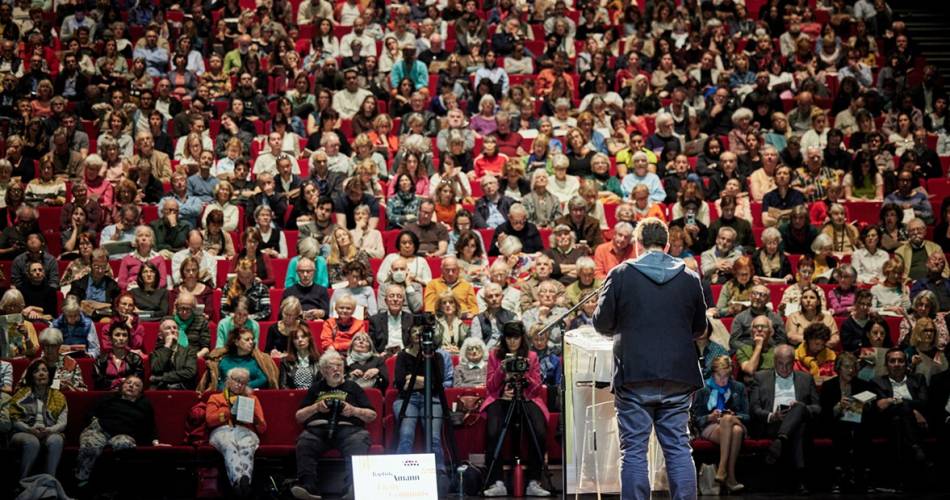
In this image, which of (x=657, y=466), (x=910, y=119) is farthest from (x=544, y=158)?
(x=657, y=466)

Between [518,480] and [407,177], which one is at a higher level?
[407,177]

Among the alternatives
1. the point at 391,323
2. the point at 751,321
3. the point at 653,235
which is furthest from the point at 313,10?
the point at 653,235

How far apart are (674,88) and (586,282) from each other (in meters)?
3.61

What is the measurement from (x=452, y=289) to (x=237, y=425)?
1.88m

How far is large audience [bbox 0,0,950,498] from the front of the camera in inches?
282

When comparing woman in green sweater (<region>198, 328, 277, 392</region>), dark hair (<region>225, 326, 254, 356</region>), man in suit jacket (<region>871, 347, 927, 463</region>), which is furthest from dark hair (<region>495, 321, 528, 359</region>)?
man in suit jacket (<region>871, 347, 927, 463</region>)

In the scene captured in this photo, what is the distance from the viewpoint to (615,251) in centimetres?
845

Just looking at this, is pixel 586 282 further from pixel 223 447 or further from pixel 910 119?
pixel 910 119

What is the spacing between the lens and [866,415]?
7.16m

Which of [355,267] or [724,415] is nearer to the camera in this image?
[724,415]

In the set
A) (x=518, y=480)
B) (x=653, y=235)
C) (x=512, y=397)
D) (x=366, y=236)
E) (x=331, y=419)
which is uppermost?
(x=366, y=236)

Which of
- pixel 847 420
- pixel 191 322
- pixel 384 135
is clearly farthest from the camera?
pixel 384 135

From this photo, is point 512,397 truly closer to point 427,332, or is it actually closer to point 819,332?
point 427,332

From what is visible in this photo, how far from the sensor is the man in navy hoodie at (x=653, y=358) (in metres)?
4.17
